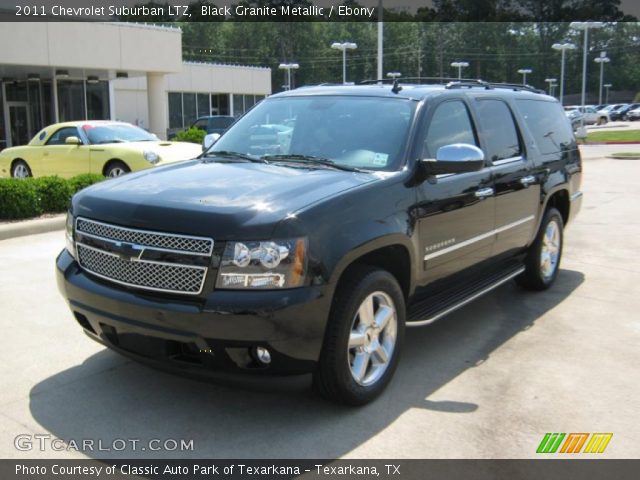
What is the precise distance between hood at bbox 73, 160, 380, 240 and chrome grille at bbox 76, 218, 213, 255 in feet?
0.11

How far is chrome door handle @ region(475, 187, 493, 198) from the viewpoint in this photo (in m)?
5.07

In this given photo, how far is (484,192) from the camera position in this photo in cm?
515

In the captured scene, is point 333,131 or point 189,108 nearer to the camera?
point 333,131

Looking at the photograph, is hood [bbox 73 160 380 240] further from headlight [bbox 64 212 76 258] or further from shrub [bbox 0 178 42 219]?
shrub [bbox 0 178 42 219]

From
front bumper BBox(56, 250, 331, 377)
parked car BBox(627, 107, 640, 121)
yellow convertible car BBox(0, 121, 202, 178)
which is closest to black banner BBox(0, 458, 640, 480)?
front bumper BBox(56, 250, 331, 377)

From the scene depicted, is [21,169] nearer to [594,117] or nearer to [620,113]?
[594,117]

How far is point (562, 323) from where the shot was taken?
5.67m

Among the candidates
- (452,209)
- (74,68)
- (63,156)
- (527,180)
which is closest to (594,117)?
(74,68)

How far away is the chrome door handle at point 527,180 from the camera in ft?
19.0

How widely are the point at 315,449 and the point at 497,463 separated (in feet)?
3.08

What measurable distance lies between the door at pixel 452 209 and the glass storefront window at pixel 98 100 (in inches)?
991

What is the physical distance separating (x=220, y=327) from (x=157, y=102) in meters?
27.3

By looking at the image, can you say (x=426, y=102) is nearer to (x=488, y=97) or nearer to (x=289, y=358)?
(x=488, y=97)

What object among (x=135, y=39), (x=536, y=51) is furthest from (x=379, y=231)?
(x=536, y=51)
